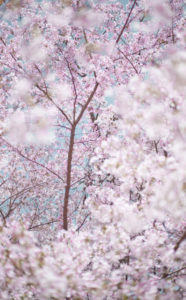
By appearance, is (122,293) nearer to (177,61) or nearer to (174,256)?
(174,256)

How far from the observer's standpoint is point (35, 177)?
9.71 meters

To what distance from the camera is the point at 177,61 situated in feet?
8.81

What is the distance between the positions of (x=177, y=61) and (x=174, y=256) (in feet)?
7.97

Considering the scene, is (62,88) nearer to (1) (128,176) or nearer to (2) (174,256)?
(1) (128,176)

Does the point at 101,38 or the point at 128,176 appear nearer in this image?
the point at 128,176

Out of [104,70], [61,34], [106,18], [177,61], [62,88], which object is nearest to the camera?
[177,61]

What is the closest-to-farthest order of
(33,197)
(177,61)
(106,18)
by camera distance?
(177,61) < (106,18) < (33,197)

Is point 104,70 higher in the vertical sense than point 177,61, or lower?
higher

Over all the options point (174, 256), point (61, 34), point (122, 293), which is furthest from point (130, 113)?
point (61, 34)

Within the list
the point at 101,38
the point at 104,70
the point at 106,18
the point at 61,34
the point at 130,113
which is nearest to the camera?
the point at 130,113

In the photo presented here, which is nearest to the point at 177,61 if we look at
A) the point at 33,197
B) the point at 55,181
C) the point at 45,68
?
the point at 45,68

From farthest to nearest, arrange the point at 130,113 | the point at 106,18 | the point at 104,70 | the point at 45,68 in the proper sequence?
1. the point at 106,18
2. the point at 45,68
3. the point at 104,70
4. the point at 130,113

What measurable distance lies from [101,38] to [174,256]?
25.5 ft

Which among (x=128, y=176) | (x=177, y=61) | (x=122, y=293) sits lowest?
(x=122, y=293)
